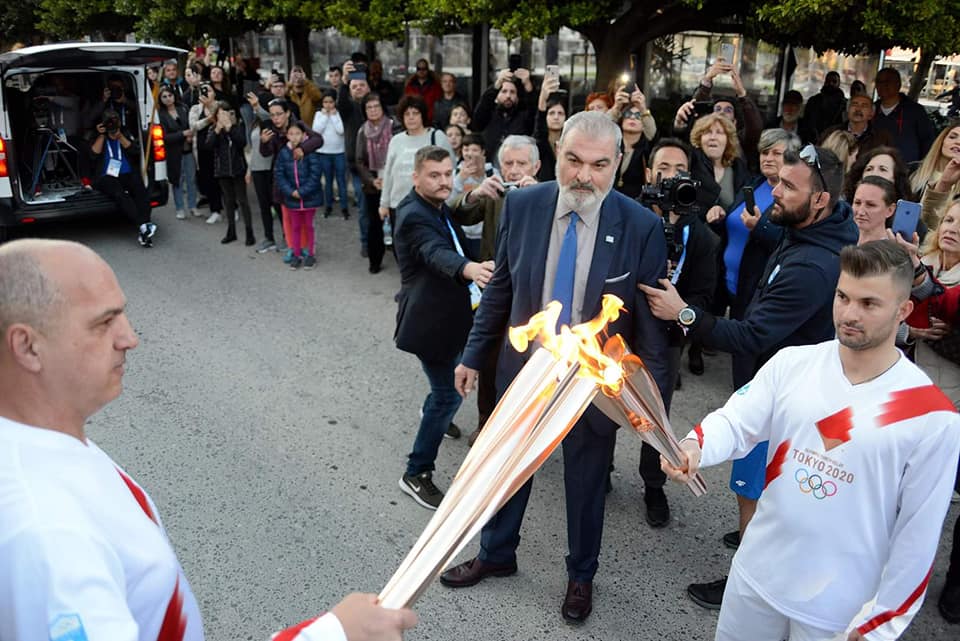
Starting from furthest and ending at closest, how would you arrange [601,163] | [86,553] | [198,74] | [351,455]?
[198,74] → [351,455] → [601,163] → [86,553]

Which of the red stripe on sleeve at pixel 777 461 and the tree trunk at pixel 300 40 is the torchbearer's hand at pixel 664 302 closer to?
the red stripe on sleeve at pixel 777 461

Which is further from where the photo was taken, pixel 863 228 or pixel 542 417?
pixel 863 228

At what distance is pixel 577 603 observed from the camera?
12.5 feet

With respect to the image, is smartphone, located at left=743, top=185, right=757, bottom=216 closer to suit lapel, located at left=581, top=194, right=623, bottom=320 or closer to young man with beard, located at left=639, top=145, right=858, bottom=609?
young man with beard, located at left=639, top=145, right=858, bottom=609

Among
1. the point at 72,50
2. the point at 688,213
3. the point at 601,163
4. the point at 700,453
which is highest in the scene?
the point at 72,50

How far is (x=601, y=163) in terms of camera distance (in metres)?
3.48

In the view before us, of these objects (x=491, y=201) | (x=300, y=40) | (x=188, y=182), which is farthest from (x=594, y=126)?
(x=300, y=40)

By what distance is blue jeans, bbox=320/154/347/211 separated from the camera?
11.1m

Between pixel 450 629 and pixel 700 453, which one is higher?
pixel 700 453

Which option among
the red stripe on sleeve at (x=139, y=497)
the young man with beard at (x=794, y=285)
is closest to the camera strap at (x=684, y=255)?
the young man with beard at (x=794, y=285)

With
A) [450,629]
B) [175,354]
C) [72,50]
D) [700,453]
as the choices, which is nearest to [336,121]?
[72,50]

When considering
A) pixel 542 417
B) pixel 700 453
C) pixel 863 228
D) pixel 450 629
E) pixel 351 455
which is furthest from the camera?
pixel 351 455

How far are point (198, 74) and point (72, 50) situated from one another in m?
4.06

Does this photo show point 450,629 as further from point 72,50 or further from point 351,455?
point 72,50
